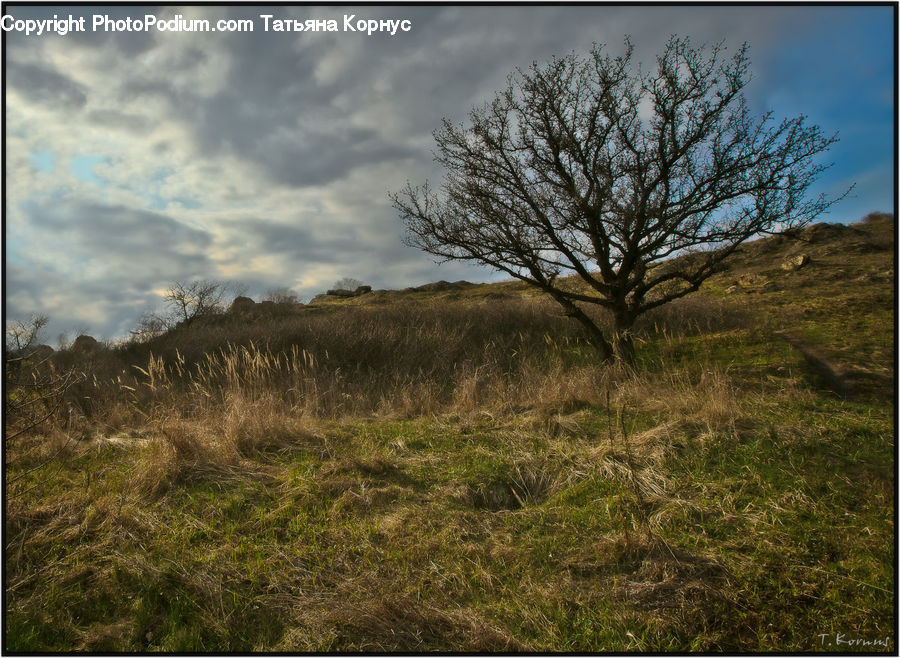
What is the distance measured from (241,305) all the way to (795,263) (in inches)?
1136

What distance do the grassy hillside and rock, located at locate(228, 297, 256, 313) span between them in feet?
66.9

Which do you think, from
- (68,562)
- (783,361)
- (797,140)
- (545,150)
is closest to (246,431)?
(68,562)

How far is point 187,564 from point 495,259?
931 cm

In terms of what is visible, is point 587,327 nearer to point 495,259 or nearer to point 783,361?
point 495,259

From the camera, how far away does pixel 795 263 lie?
2047 centimetres

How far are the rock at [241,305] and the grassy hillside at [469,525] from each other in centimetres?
2041

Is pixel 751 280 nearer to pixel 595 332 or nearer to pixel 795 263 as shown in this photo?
pixel 795 263

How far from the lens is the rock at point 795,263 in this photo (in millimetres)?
20281

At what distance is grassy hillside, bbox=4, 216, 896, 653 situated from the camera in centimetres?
270

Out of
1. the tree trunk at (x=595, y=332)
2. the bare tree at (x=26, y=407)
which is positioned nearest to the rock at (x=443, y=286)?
the tree trunk at (x=595, y=332)

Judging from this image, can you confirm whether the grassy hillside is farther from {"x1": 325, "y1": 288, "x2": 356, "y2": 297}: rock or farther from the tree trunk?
{"x1": 325, "y1": 288, "x2": 356, "y2": 297}: rock

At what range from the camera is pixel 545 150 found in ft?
38.3

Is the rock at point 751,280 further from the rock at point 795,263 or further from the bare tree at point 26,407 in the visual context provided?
the bare tree at point 26,407

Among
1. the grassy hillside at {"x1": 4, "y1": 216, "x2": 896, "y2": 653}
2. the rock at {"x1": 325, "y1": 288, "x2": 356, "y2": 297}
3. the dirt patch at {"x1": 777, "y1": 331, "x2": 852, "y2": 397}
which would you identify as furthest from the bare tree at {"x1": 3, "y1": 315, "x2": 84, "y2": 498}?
the rock at {"x1": 325, "y1": 288, "x2": 356, "y2": 297}
